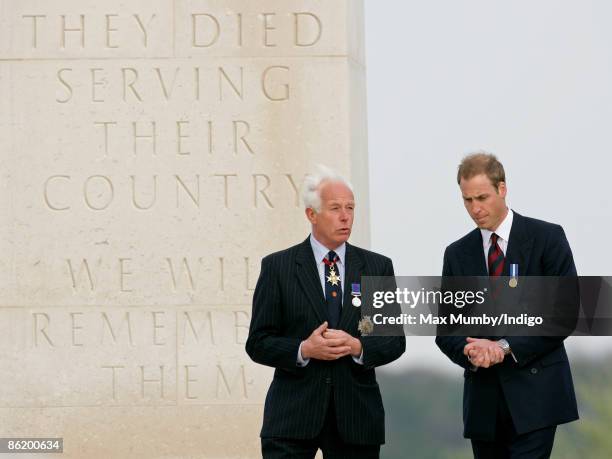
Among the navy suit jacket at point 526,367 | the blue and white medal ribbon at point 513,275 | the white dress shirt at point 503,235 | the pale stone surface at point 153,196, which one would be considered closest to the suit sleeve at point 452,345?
the navy suit jacket at point 526,367

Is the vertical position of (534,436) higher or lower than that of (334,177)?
lower

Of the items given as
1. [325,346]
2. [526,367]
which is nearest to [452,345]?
[526,367]

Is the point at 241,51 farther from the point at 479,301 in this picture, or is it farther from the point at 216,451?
the point at 479,301

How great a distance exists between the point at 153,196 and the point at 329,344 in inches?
192

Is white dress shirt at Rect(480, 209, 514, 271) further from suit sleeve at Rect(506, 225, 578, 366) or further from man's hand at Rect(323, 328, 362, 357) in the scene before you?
man's hand at Rect(323, 328, 362, 357)

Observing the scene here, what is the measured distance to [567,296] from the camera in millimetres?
6051

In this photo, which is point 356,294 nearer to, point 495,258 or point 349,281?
point 349,281

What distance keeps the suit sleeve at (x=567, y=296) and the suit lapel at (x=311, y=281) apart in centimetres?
98

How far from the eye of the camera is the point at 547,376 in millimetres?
6094

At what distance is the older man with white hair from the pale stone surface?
4151 mm

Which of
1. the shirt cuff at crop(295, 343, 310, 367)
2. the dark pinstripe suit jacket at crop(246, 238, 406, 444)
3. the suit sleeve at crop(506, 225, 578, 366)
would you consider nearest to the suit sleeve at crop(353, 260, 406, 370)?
the dark pinstripe suit jacket at crop(246, 238, 406, 444)

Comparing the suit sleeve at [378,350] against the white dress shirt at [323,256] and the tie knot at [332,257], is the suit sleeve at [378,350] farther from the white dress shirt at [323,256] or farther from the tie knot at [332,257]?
the tie knot at [332,257]

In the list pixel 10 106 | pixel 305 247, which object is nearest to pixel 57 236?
pixel 10 106

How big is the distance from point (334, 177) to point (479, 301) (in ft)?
3.28
